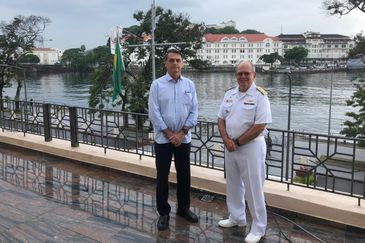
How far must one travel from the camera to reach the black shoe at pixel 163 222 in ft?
11.0

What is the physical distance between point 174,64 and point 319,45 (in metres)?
139

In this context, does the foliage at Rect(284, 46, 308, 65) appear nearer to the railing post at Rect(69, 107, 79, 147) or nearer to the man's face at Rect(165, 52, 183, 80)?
the railing post at Rect(69, 107, 79, 147)

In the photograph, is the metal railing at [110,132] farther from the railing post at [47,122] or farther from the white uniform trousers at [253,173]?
the white uniform trousers at [253,173]

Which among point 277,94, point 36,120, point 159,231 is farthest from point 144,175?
point 277,94

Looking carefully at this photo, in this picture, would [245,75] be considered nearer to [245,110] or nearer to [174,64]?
[245,110]

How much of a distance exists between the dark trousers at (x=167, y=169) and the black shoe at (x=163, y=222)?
41 mm

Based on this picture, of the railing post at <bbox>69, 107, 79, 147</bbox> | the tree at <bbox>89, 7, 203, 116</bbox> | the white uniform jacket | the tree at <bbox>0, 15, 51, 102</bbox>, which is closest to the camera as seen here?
the white uniform jacket

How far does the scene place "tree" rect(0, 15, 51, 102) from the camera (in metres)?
37.7

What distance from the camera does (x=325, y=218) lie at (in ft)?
11.4

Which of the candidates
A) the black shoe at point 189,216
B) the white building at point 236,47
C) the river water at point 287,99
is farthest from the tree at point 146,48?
the white building at point 236,47

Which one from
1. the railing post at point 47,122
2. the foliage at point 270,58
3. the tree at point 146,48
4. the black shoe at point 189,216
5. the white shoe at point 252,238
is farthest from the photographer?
the foliage at point 270,58

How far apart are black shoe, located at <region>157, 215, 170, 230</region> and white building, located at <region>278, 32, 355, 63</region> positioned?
435ft

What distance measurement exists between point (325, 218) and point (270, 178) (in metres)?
0.87

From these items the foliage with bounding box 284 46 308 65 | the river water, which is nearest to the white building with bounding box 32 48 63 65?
the river water
